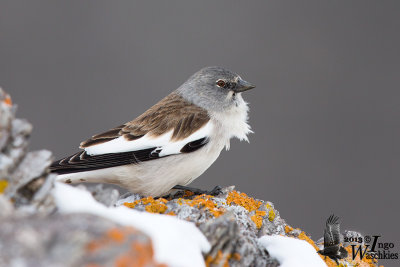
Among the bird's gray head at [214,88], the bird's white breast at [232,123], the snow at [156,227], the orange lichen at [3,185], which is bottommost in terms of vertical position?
the snow at [156,227]

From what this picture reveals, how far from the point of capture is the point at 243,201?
172 inches

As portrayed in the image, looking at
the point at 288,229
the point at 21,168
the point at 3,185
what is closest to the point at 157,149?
the point at 288,229

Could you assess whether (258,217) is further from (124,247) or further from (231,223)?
(124,247)

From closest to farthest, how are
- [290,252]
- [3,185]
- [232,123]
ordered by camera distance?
[3,185], [290,252], [232,123]

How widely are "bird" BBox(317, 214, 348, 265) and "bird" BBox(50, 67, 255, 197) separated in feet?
4.82

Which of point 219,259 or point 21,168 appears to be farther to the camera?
point 219,259

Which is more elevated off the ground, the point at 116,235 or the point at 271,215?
the point at 116,235

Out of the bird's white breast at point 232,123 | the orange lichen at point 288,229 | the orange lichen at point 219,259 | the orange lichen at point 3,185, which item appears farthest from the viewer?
the bird's white breast at point 232,123

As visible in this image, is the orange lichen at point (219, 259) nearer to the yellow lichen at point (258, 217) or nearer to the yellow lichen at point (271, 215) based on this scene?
the yellow lichen at point (258, 217)

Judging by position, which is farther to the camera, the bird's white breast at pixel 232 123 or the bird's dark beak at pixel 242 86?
the bird's dark beak at pixel 242 86

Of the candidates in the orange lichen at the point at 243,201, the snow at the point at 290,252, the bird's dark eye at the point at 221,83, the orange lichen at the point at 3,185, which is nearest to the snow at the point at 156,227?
the orange lichen at the point at 3,185

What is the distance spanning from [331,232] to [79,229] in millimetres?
2572

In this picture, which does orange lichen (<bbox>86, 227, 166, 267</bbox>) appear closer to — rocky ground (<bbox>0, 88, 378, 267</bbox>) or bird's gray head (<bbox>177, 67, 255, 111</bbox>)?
rocky ground (<bbox>0, 88, 378, 267</bbox>)

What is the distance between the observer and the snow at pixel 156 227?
2.40m
